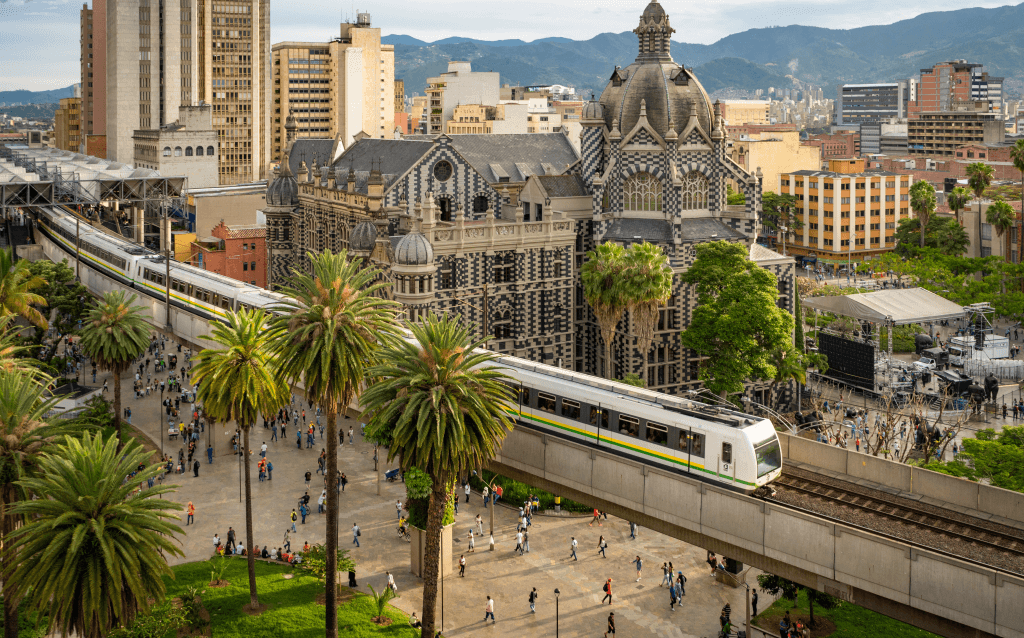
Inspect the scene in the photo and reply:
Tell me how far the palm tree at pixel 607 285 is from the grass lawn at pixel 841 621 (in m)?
28.0

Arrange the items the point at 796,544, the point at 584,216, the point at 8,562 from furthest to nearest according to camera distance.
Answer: the point at 584,216
the point at 796,544
the point at 8,562

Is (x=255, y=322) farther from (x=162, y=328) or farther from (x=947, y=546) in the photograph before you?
(x=162, y=328)

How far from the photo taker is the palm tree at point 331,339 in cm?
4956

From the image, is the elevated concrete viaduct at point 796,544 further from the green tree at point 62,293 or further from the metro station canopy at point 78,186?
the metro station canopy at point 78,186

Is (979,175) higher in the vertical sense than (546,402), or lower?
higher

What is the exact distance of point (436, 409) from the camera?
4519cm

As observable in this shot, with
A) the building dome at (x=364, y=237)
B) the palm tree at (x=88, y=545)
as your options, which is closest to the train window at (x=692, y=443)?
the palm tree at (x=88, y=545)

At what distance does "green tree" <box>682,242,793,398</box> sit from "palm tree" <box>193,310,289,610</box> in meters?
34.6

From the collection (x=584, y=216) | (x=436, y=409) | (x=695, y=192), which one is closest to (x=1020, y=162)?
(x=695, y=192)

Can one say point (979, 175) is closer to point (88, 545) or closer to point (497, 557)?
point (497, 557)

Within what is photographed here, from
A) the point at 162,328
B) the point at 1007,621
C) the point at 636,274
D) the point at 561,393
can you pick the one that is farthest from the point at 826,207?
the point at 1007,621

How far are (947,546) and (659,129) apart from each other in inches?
2254

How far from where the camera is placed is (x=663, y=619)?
55750 mm

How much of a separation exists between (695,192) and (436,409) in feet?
179
